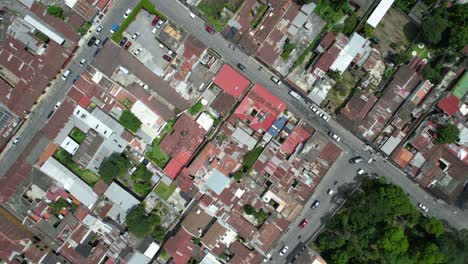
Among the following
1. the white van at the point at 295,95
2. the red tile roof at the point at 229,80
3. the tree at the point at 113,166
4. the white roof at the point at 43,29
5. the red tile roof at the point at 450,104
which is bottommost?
the tree at the point at 113,166

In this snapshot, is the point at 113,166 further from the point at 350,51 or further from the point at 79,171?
the point at 350,51

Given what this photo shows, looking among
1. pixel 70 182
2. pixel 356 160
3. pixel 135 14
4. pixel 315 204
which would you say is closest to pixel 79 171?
pixel 70 182

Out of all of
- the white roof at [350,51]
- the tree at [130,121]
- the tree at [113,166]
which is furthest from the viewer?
the white roof at [350,51]

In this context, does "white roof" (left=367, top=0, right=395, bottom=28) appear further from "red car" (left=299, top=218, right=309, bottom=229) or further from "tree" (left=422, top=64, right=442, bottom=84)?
"red car" (left=299, top=218, right=309, bottom=229)

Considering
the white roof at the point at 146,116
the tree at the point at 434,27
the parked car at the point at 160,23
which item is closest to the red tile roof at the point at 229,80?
the white roof at the point at 146,116

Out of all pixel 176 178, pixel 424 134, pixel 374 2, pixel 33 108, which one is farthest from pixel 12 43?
pixel 424 134

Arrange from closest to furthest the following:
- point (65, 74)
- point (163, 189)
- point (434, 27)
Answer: point (434, 27) → point (163, 189) → point (65, 74)

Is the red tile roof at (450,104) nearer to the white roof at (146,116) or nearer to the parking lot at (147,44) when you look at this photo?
the parking lot at (147,44)
